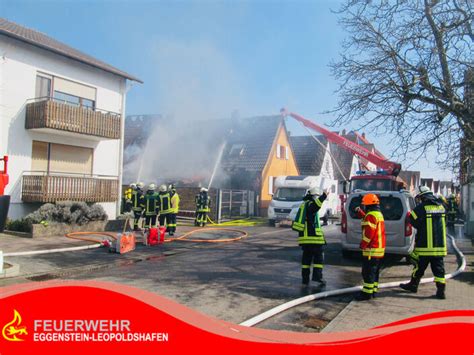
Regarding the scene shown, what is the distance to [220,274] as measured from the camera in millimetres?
7051

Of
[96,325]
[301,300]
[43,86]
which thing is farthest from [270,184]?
[96,325]

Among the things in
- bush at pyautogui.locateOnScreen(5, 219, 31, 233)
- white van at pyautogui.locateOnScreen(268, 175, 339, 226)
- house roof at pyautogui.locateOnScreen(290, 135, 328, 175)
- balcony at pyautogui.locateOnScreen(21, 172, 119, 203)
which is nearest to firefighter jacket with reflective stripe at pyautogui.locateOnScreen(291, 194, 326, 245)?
bush at pyautogui.locateOnScreen(5, 219, 31, 233)

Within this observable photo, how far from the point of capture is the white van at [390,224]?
815cm

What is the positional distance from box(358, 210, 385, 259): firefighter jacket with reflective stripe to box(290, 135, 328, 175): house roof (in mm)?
24205

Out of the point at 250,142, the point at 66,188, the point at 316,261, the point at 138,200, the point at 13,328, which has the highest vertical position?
the point at 250,142

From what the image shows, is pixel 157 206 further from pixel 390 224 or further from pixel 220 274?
pixel 390 224

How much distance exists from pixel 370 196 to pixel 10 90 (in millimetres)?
12402

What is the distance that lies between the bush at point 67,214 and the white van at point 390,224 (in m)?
8.10

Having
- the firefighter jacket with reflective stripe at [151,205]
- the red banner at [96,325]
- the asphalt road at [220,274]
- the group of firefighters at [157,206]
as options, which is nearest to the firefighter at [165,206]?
the group of firefighters at [157,206]

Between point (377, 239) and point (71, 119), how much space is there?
11987 millimetres

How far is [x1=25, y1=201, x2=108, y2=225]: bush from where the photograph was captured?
11.5 metres

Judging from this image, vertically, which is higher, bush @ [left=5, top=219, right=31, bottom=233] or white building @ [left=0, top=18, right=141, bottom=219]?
white building @ [left=0, top=18, right=141, bottom=219]

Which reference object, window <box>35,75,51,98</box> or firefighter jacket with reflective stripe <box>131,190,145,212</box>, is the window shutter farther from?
window <box>35,75,51,98</box>

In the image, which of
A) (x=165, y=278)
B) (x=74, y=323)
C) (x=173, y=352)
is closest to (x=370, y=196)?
(x=165, y=278)
